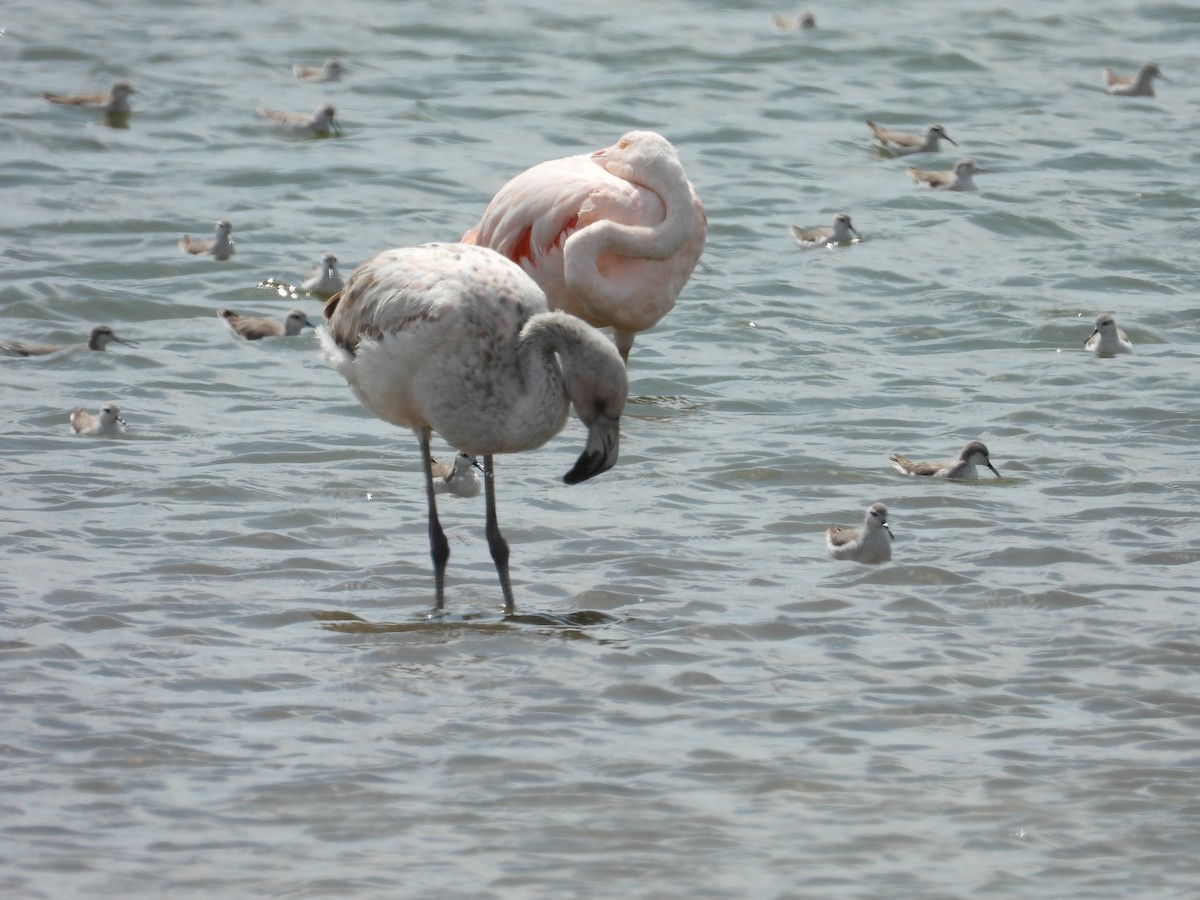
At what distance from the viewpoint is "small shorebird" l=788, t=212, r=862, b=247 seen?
49.5 ft

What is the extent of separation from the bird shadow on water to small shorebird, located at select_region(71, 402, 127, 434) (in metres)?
3.13

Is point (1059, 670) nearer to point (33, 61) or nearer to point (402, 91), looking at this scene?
point (402, 91)

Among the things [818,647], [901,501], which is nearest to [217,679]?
[818,647]

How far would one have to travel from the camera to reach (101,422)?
10383 mm

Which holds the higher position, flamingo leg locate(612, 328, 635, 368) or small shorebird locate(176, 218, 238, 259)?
flamingo leg locate(612, 328, 635, 368)

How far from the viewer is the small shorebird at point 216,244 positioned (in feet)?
47.0

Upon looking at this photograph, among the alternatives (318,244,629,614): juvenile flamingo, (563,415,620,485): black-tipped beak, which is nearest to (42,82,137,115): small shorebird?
(318,244,629,614): juvenile flamingo

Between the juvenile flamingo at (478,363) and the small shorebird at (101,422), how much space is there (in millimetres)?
2618

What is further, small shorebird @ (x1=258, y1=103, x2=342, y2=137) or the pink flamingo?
small shorebird @ (x1=258, y1=103, x2=342, y2=137)

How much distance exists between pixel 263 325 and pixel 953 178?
6494 mm

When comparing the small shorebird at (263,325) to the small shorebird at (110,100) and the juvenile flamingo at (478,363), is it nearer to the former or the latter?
the juvenile flamingo at (478,363)

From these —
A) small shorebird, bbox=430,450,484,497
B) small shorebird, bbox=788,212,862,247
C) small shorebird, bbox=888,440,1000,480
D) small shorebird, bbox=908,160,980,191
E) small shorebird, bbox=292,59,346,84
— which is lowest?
small shorebird, bbox=430,450,484,497

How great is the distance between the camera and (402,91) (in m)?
20.3

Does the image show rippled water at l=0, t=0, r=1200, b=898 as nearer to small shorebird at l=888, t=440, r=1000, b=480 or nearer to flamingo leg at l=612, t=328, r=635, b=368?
small shorebird at l=888, t=440, r=1000, b=480
